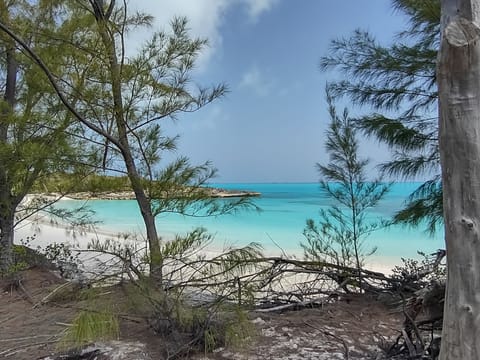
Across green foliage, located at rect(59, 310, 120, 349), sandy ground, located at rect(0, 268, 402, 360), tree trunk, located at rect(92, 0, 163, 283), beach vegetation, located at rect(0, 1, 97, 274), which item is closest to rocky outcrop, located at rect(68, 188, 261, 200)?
beach vegetation, located at rect(0, 1, 97, 274)

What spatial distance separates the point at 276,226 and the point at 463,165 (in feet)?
35.5

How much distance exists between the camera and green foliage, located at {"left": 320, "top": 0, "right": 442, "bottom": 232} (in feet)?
11.1

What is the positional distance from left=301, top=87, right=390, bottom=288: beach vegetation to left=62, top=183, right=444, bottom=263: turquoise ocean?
205 mm

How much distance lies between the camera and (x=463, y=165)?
1.25 metres

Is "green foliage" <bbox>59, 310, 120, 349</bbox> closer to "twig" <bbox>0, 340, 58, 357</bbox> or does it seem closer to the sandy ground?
the sandy ground

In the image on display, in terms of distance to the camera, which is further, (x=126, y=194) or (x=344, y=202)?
(x=126, y=194)

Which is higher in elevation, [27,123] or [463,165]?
[27,123]

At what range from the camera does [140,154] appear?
372 cm

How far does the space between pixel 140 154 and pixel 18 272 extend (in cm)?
233

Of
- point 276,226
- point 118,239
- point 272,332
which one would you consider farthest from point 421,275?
point 276,226

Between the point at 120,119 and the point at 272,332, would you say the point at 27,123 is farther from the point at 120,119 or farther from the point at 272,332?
the point at 272,332

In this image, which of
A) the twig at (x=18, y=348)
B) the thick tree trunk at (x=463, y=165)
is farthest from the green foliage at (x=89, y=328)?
the thick tree trunk at (x=463, y=165)

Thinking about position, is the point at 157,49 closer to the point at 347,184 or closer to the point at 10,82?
the point at 347,184

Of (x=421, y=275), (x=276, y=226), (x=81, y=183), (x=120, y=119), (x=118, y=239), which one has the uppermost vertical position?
(x=120, y=119)
